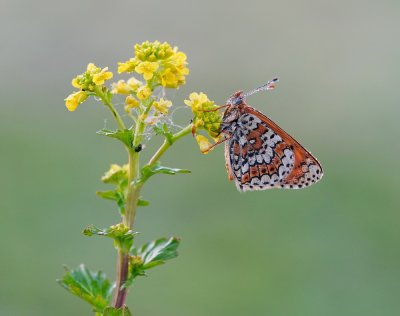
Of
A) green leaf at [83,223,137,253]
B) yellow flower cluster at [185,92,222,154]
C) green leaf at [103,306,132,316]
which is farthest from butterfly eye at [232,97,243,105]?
green leaf at [103,306,132,316]

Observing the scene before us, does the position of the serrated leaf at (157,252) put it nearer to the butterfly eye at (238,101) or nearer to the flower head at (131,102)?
the flower head at (131,102)

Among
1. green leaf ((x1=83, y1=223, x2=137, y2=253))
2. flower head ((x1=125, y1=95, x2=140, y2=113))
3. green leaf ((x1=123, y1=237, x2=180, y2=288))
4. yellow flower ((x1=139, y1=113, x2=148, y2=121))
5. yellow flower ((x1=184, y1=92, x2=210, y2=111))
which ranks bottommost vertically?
green leaf ((x1=123, y1=237, x2=180, y2=288))

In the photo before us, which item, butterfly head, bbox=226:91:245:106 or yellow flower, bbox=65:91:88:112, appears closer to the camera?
yellow flower, bbox=65:91:88:112

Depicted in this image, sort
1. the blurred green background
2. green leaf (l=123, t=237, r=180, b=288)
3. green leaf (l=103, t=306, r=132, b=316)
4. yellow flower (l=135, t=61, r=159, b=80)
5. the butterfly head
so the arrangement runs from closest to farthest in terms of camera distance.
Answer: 1. green leaf (l=103, t=306, r=132, b=316)
2. green leaf (l=123, t=237, r=180, b=288)
3. yellow flower (l=135, t=61, r=159, b=80)
4. the butterfly head
5. the blurred green background

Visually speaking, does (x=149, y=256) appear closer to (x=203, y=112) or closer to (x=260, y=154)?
(x=203, y=112)

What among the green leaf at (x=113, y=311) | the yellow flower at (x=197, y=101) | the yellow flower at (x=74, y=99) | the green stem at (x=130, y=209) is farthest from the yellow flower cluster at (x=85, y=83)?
the green leaf at (x=113, y=311)

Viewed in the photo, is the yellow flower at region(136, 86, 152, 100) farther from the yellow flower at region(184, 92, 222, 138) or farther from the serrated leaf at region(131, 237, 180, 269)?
the serrated leaf at region(131, 237, 180, 269)
